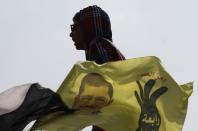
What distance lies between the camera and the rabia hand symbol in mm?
11055

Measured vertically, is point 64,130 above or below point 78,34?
below

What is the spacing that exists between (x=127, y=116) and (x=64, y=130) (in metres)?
0.78

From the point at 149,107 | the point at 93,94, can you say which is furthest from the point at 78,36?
the point at 149,107

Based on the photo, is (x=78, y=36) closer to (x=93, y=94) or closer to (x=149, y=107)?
(x=93, y=94)

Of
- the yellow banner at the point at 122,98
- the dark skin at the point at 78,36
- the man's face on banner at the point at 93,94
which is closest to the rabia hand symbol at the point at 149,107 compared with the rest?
the yellow banner at the point at 122,98

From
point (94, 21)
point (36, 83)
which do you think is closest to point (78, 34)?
point (94, 21)

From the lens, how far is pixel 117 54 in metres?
11.6

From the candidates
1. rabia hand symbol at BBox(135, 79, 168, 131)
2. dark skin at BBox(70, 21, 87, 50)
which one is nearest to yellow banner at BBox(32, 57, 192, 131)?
rabia hand symbol at BBox(135, 79, 168, 131)

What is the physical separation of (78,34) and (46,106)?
134cm

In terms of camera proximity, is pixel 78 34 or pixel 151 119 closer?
pixel 151 119

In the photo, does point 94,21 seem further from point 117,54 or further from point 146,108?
point 146,108

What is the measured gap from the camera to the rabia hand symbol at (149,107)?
36.3ft

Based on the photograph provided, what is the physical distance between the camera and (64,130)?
10789 mm

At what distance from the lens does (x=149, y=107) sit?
11.2 metres
